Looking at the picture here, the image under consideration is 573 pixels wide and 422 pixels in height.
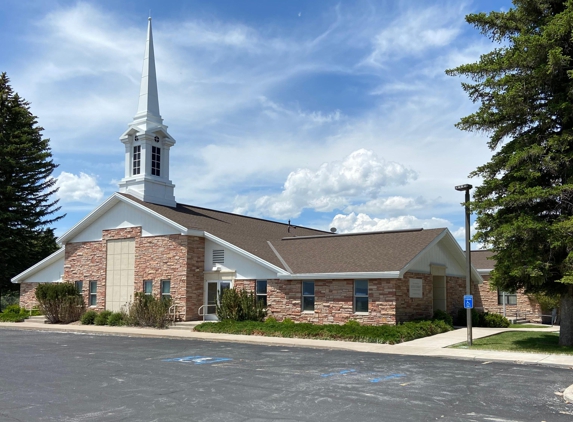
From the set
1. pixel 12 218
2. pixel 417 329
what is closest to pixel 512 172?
pixel 417 329

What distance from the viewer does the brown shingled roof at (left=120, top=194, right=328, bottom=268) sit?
27938 mm

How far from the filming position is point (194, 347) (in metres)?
18.8

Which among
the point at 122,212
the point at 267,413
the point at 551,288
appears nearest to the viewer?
the point at 267,413

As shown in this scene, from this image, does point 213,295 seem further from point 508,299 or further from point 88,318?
point 508,299

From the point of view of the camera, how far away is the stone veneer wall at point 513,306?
31.4m

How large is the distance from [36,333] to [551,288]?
2138 centimetres

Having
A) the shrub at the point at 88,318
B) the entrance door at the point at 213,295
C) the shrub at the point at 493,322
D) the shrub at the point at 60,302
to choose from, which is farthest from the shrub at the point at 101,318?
the shrub at the point at 493,322

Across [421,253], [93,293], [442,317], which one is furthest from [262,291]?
[93,293]

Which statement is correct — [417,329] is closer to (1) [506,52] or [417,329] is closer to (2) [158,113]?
(1) [506,52]

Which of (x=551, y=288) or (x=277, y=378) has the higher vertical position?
(x=551, y=288)

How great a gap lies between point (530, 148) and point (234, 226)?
19.0 m

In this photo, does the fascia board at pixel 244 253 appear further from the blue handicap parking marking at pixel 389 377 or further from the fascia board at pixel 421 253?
the blue handicap parking marking at pixel 389 377

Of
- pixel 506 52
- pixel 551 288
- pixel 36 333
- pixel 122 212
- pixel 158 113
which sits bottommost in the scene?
pixel 36 333

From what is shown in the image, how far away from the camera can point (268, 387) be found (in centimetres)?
1120
